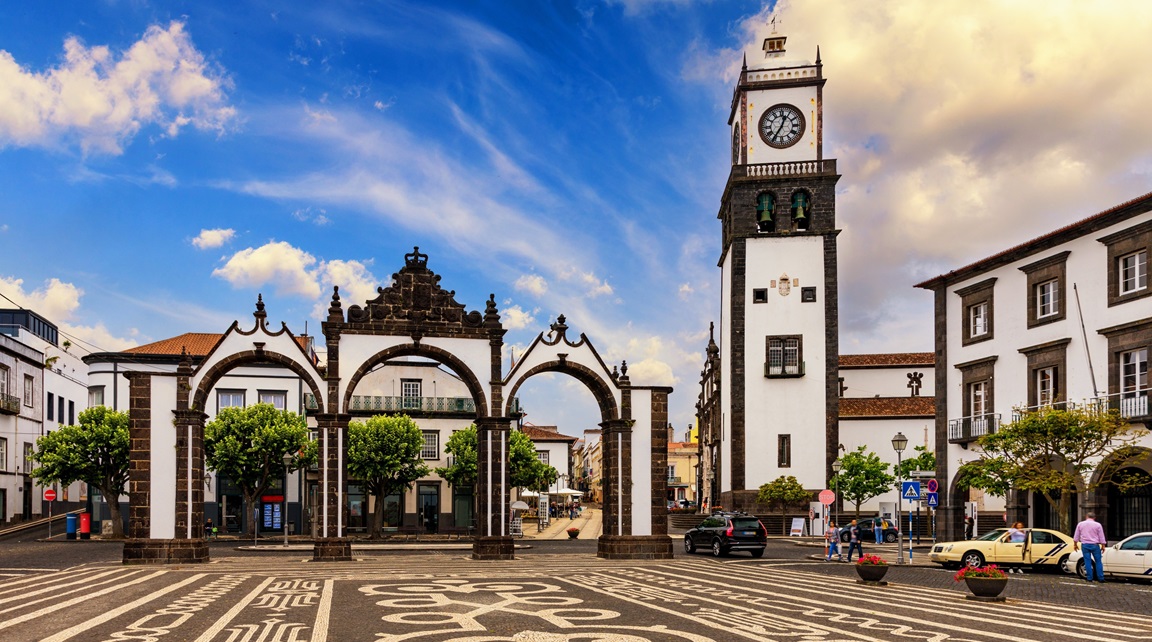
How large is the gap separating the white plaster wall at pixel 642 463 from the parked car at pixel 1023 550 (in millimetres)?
9392

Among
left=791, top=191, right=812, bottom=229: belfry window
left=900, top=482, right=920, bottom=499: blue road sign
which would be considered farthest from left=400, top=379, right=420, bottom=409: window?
left=900, top=482, right=920, bottom=499: blue road sign

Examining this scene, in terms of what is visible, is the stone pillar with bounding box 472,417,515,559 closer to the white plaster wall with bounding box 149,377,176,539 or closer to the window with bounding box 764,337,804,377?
the white plaster wall with bounding box 149,377,176,539

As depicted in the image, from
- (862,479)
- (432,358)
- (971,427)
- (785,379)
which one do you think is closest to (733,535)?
(971,427)

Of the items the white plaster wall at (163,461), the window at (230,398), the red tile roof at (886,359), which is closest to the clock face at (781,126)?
the red tile roof at (886,359)

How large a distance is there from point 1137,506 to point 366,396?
3919cm

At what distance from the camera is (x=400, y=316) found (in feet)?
109

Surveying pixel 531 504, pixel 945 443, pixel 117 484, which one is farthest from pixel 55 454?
pixel 945 443

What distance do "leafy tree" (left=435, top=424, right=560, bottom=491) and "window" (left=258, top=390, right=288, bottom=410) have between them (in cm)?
919

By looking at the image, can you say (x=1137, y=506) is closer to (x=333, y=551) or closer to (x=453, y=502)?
(x=333, y=551)

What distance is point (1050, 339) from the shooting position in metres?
37.6

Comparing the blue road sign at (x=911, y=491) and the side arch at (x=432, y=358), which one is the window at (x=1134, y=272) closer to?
the blue road sign at (x=911, y=491)

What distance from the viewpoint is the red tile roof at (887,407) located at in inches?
2621

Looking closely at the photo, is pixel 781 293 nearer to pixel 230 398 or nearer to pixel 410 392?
pixel 410 392

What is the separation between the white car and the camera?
2539 cm
